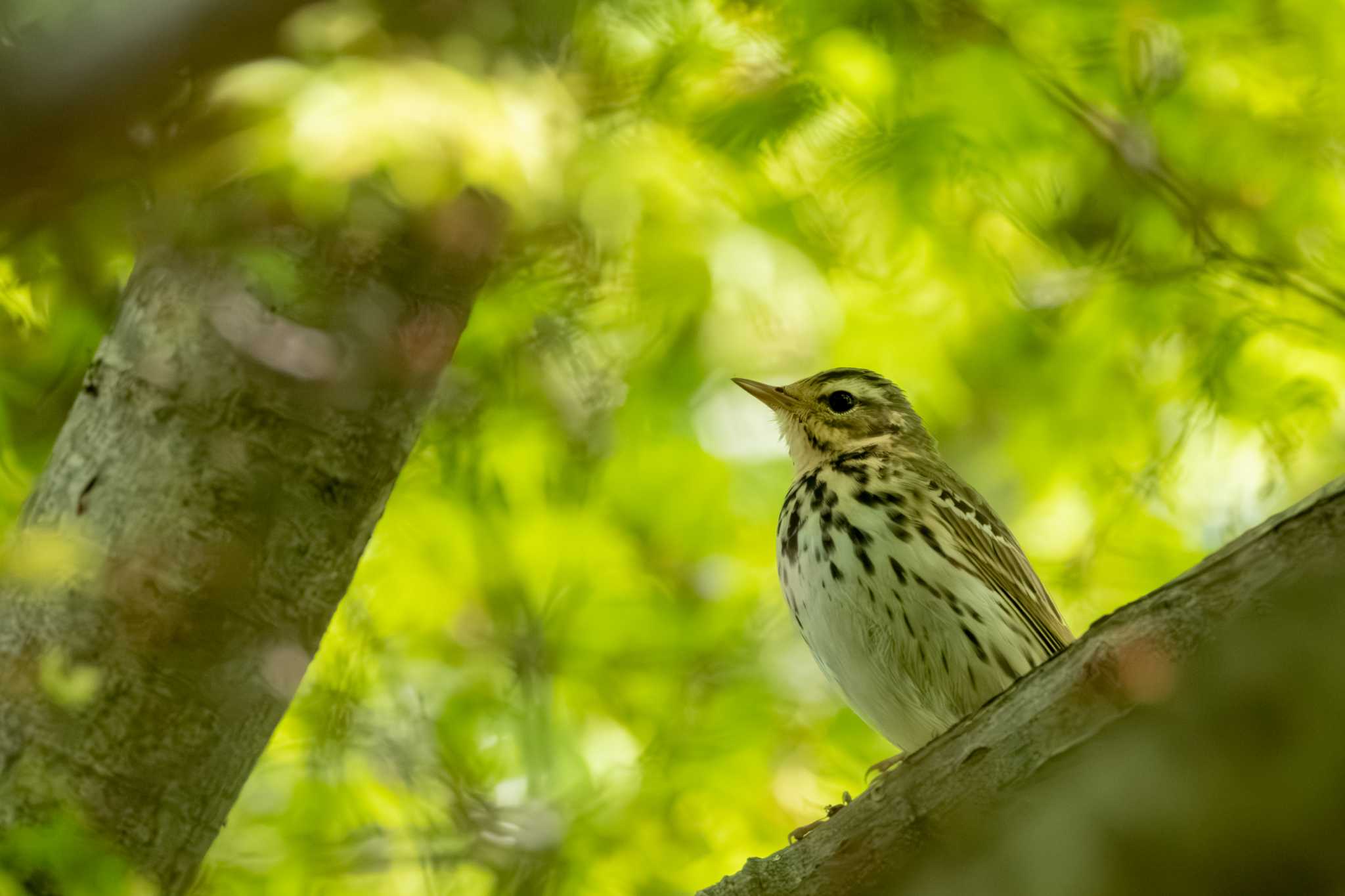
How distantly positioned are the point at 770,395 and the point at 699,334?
0.47m

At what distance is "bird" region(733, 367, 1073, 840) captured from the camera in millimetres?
4609

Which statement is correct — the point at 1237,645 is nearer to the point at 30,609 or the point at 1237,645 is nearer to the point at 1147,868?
the point at 1147,868

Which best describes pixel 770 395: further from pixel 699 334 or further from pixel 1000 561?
pixel 1000 561

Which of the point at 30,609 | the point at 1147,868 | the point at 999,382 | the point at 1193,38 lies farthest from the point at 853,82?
the point at 1147,868

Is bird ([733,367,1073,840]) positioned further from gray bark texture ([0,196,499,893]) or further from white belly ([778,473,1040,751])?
gray bark texture ([0,196,499,893])

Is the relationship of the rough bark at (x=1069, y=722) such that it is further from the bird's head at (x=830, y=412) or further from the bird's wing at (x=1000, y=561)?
the bird's head at (x=830, y=412)

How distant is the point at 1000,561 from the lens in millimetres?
5059

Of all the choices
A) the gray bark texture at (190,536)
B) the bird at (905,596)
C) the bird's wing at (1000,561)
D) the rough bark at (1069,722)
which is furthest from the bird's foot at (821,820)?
the gray bark texture at (190,536)

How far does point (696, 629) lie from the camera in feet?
16.3

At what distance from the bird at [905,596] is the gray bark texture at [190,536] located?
5.26 feet

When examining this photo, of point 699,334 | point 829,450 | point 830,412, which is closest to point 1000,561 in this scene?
point 829,450

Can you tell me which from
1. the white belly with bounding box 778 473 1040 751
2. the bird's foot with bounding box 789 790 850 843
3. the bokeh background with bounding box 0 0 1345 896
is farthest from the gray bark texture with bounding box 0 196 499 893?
the white belly with bounding box 778 473 1040 751

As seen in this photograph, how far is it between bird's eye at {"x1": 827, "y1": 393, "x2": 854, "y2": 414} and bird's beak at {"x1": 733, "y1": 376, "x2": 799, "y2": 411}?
0.45 feet

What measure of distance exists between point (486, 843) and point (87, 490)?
1560 mm
